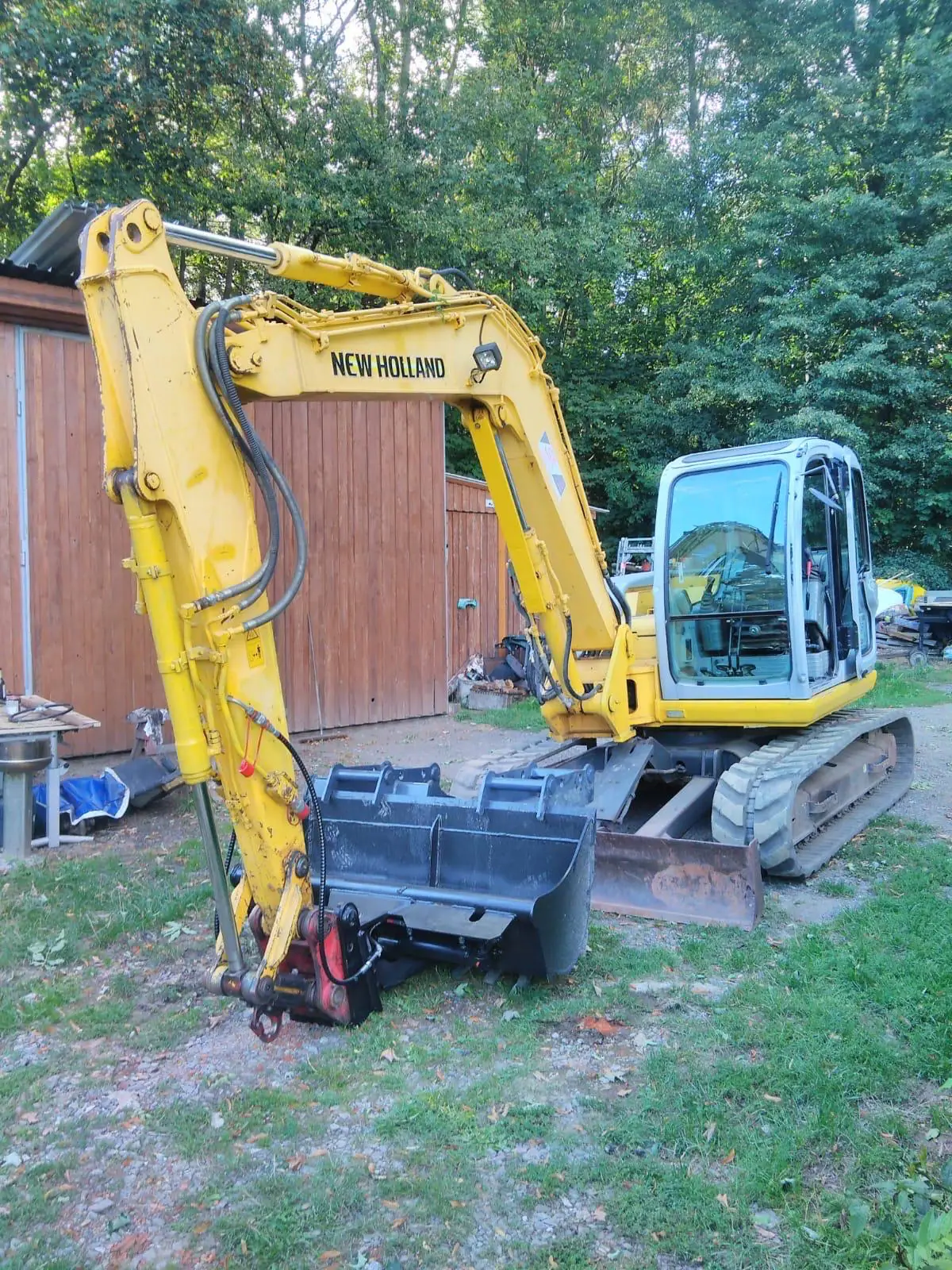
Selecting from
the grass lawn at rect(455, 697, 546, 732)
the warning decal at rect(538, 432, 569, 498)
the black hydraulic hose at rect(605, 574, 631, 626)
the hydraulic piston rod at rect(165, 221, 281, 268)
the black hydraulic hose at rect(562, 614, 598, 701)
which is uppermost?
the hydraulic piston rod at rect(165, 221, 281, 268)

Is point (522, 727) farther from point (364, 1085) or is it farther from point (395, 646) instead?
point (364, 1085)

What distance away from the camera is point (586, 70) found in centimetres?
2252

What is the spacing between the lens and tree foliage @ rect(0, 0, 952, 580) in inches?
509

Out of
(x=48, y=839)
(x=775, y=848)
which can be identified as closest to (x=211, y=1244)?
(x=775, y=848)

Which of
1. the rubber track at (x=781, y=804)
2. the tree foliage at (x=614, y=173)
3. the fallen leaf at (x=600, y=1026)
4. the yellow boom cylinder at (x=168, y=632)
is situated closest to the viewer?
the yellow boom cylinder at (x=168, y=632)

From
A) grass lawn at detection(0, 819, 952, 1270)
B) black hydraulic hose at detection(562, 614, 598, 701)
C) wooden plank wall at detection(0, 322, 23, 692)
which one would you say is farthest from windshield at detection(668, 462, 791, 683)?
wooden plank wall at detection(0, 322, 23, 692)

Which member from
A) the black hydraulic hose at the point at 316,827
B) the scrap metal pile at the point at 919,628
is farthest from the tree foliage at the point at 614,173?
the black hydraulic hose at the point at 316,827

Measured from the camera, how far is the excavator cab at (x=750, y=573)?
567cm

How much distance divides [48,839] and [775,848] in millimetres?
4642

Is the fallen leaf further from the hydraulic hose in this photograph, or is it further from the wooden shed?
the wooden shed

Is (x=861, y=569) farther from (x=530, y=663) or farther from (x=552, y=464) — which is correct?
(x=552, y=464)

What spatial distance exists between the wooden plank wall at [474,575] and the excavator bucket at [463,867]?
26.3ft

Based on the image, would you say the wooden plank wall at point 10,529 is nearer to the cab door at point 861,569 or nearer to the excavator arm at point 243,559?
the excavator arm at point 243,559

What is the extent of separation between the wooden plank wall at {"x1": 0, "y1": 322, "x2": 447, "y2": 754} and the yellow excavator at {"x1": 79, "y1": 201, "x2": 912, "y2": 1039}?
13.6ft
